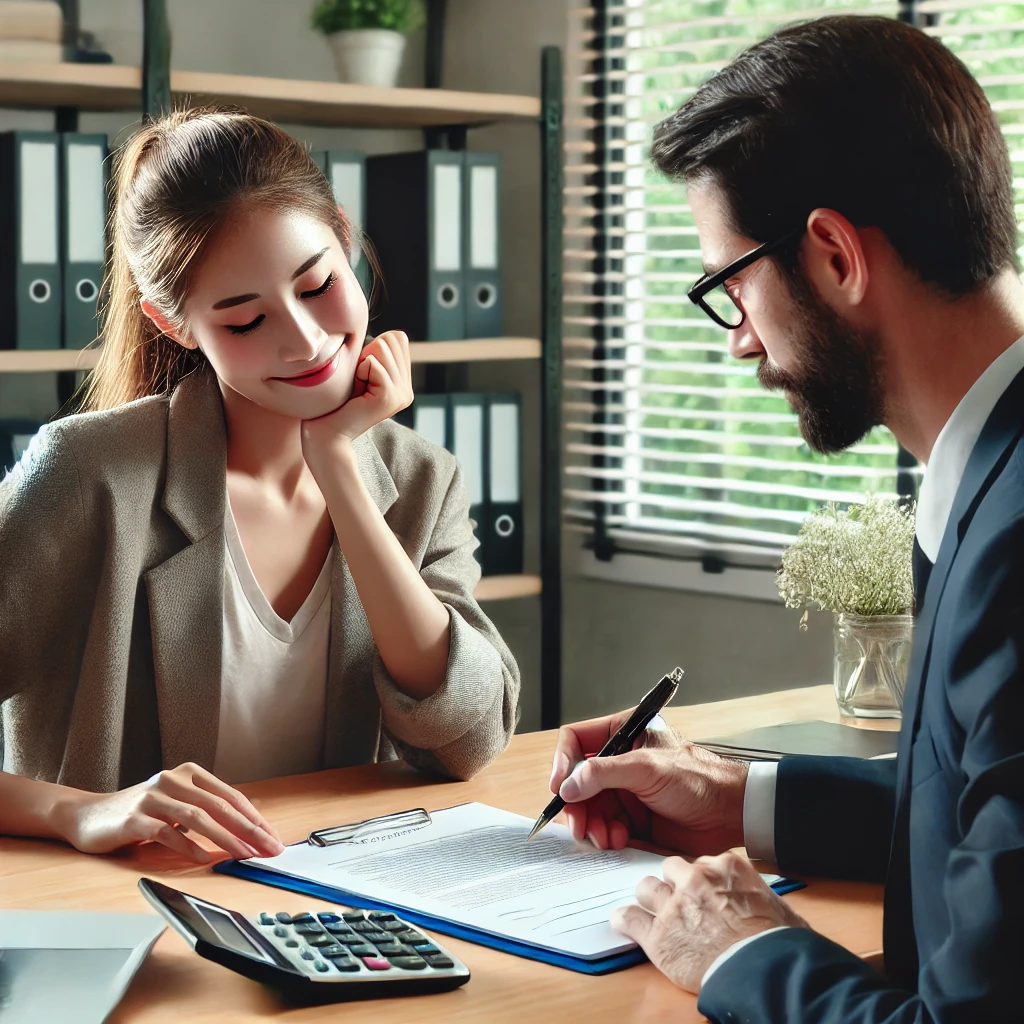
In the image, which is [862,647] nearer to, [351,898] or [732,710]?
[732,710]

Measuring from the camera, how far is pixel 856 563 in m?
1.61

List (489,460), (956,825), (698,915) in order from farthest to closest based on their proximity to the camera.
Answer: (489,460)
(698,915)
(956,825)

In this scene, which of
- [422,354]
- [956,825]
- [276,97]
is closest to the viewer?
[956,825]

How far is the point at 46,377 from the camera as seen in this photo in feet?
8.75

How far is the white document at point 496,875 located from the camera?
0.97 m

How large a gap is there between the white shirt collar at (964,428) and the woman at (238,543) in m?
0.59

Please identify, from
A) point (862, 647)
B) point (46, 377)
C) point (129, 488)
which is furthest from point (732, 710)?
point (46, 377)

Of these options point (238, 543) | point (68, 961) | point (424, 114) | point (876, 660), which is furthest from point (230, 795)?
point (424, 114)

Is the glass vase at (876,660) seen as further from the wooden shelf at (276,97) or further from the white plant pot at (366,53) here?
the white plant pot at (366,53)

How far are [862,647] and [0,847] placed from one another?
0.96m

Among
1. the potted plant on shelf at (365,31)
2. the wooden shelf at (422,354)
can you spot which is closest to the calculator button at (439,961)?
the wooden shelf at (422,354)

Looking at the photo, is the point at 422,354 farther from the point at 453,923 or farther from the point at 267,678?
the point at 453,923

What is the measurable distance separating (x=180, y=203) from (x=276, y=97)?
3.76 feet

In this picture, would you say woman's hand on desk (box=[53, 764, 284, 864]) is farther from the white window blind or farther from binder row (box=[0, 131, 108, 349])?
the white window blind
